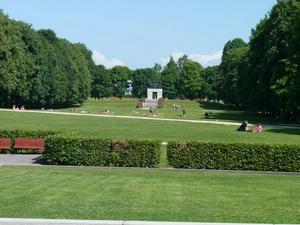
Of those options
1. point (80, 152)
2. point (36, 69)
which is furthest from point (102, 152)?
point (36, 69)

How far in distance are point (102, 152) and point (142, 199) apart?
10.5 metres

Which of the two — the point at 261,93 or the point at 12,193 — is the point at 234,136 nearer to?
the point at 12,193

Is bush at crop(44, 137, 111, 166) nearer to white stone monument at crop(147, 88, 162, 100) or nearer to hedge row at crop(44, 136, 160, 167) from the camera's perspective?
hedge row at crop(44, 136, 160, 167)

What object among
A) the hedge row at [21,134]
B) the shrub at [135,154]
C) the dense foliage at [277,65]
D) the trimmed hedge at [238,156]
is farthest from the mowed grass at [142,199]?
the dense foliage at [277,65]

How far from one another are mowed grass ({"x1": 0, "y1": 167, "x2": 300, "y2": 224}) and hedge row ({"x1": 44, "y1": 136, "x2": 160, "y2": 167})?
4629 millimetres

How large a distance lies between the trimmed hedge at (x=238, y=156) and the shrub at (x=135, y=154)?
0.72 m

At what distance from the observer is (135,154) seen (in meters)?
22.2

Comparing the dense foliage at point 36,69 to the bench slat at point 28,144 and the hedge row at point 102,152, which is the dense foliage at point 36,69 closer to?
the bench slat at point 28,144

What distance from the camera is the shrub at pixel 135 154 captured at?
22234 mm

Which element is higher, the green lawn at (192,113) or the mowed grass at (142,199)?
the mowed grass at (142,199)

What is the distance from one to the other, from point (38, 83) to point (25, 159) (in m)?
71.1

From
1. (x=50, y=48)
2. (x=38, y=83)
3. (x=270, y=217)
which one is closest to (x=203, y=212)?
(x=270, y=217)

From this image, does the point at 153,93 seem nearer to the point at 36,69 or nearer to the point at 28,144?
the point at 36,69

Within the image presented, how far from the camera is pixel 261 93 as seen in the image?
70.9m
